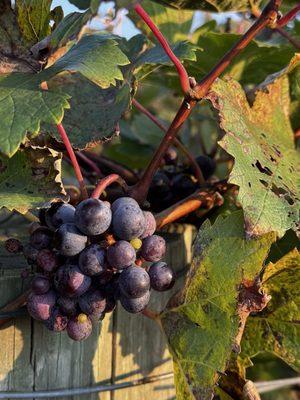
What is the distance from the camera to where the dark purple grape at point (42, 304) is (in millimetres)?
787

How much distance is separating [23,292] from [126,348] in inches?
8.1

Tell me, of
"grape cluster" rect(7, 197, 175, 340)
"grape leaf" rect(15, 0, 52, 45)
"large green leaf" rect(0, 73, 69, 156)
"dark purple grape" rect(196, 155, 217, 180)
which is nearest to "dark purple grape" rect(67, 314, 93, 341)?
"grape cluster" rect(7, 197, 175, 340)

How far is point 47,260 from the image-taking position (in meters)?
0.78

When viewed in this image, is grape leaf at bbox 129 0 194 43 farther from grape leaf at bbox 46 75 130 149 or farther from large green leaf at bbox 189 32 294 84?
grape leaf at bbox 46 75 130 149

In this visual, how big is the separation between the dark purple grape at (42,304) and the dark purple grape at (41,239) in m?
0.06

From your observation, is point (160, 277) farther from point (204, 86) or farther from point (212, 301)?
point (204, 86)

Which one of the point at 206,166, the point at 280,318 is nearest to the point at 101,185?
the point at 280,318

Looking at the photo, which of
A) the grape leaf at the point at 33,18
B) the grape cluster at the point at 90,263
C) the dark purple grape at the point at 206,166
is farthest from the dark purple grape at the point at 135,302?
the dark purple grape at the point at 206,166

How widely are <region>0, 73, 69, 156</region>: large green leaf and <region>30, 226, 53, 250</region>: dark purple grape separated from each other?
0.13 meters

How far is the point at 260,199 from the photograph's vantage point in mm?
782

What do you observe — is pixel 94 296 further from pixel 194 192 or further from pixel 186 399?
pixel 194 192

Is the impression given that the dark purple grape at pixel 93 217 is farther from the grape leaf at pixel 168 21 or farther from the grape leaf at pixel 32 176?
the grape leaf at pixel 168 21

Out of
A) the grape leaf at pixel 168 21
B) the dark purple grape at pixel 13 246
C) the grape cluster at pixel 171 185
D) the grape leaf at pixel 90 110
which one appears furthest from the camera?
the grape leaf at pixel 168 21

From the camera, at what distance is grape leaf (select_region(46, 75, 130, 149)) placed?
0.95 m
